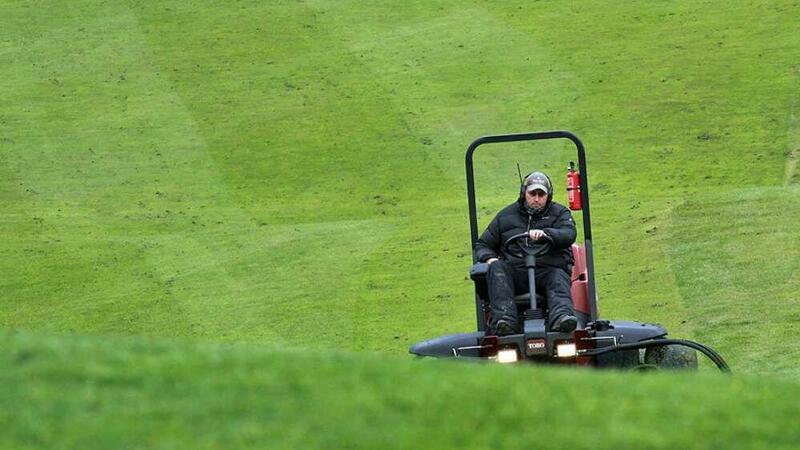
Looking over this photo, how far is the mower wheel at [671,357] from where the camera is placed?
38.4 ft

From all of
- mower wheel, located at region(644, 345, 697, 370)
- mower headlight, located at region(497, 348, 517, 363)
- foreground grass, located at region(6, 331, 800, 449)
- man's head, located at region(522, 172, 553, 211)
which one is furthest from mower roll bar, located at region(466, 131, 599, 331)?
foreground grass, located at region(6, 331, 800, 449)

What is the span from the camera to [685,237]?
1927 centimetres

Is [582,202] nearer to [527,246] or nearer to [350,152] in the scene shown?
[527,246]

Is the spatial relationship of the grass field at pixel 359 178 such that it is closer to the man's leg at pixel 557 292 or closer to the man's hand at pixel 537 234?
the man's leg at pixel 557 292

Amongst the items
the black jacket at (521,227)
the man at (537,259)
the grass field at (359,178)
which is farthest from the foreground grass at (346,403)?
the black jacket at (521,227)

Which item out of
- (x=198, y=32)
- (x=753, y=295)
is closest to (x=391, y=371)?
(x=753, y=295)

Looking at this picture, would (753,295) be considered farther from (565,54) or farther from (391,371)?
(565,54)

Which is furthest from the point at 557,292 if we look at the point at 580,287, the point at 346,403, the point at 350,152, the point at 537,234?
the point at 350,152

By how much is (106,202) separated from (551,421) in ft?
57.5

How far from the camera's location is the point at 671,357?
11750mm

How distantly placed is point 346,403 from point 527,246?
494 centimetres

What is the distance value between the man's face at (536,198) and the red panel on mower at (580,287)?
1.72 ft

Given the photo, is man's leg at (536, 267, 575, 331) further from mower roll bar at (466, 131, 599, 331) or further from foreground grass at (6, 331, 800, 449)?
foreground grass at (6, 331, 800, 449)

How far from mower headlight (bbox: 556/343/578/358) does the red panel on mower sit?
0.77 m
